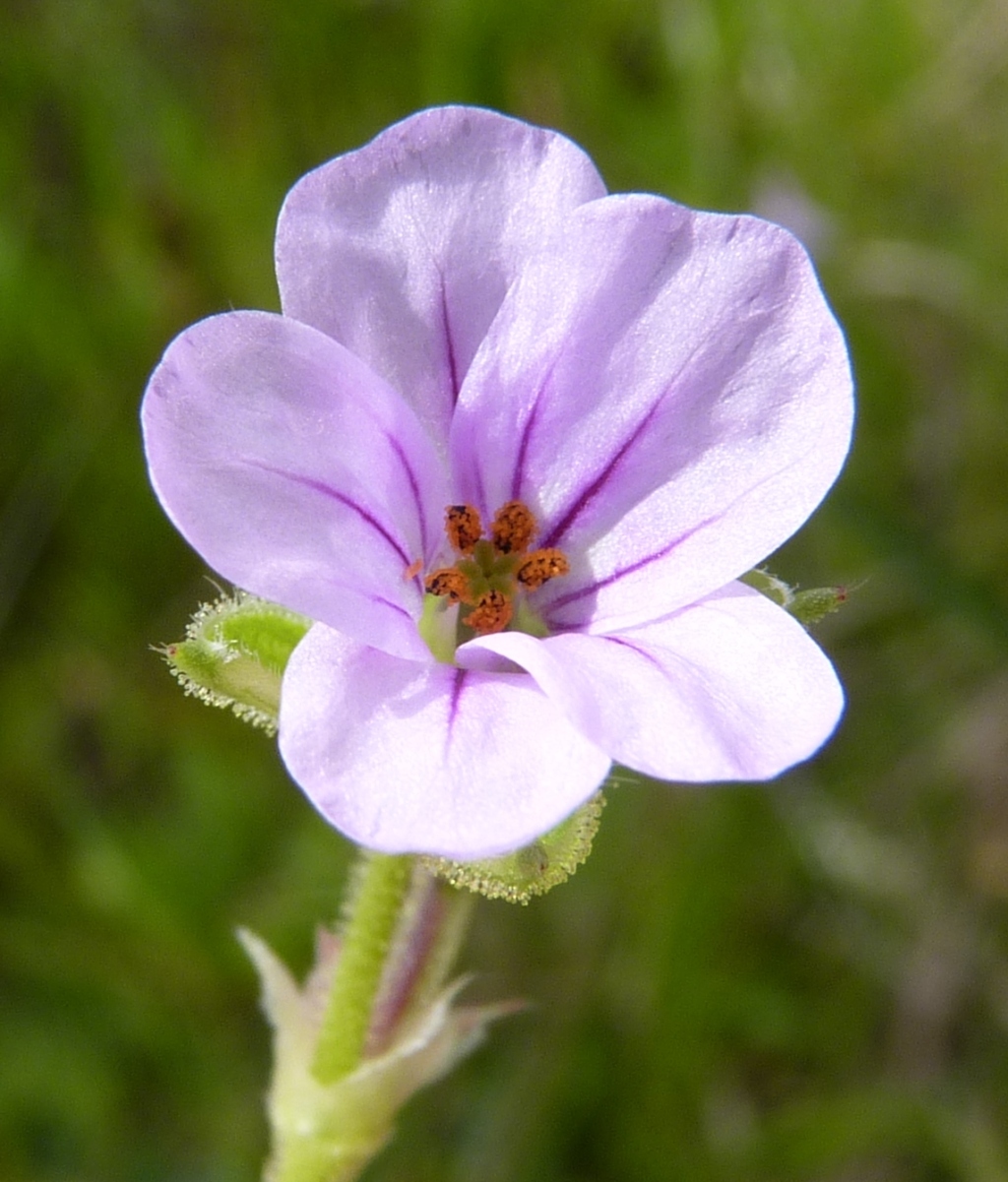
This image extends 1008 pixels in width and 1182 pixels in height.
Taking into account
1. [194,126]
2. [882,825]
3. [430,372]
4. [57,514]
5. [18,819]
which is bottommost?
[882,825]

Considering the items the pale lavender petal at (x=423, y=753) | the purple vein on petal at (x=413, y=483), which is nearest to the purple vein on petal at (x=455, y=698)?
the pale lavender petal at (x=423, y=753)

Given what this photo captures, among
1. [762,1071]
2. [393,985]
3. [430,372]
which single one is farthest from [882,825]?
Result: [430,372]

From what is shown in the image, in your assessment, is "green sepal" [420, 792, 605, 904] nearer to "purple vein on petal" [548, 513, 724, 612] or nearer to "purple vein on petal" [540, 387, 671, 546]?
"purple vein on petal" [548, 513, 724, 612]

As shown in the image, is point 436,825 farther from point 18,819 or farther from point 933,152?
point 933,152

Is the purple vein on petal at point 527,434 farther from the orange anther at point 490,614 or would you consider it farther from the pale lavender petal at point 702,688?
the pale lavender petal at point 702,688

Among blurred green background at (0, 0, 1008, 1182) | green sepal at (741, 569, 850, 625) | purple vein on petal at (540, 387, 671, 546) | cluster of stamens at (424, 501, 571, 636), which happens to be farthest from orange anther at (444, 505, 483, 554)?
blurred green background at (0, 0, 1008, 1182)

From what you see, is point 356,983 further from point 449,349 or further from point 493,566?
point 449,349
